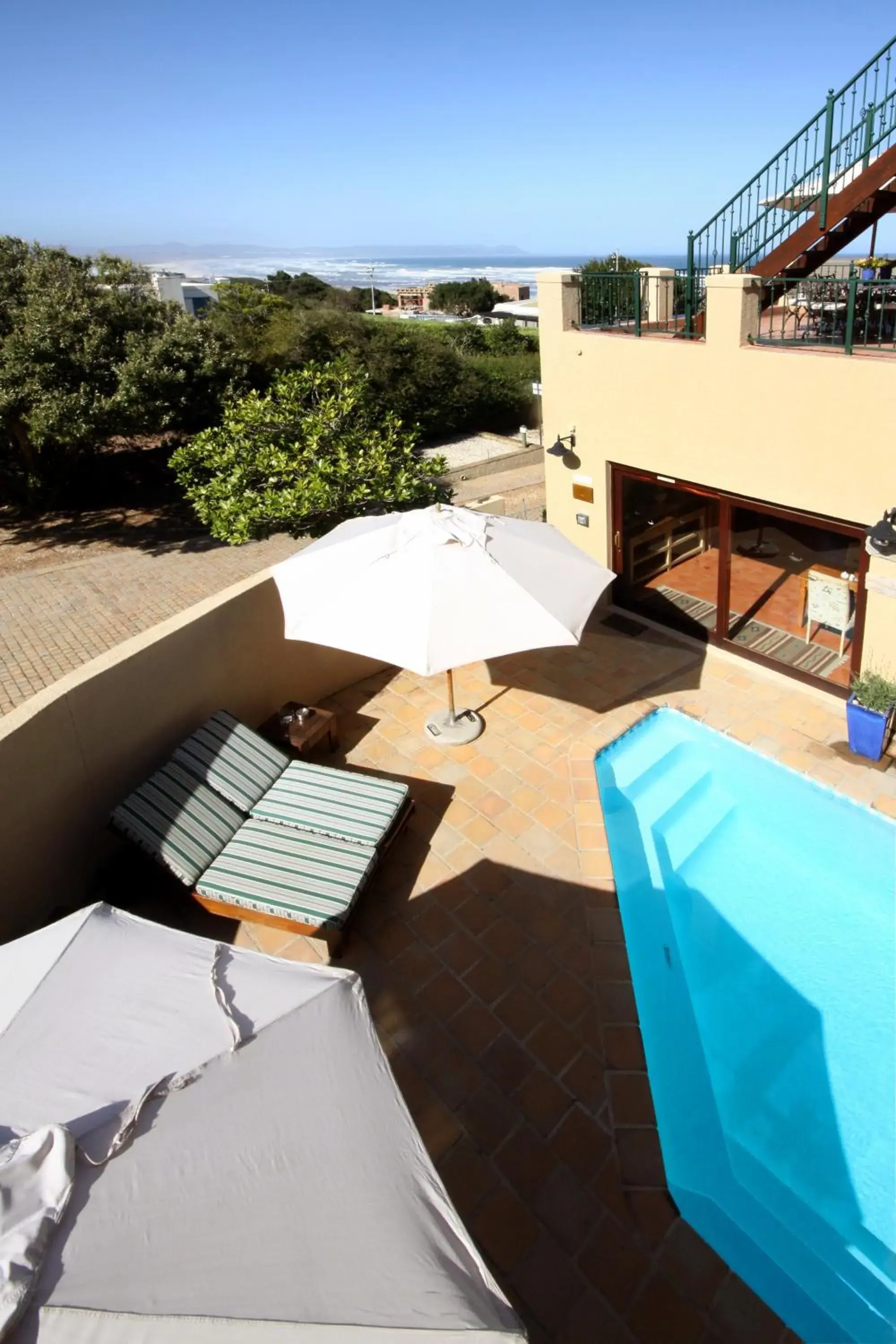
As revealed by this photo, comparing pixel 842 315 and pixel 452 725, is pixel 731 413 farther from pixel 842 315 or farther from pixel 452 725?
pixel 452 725

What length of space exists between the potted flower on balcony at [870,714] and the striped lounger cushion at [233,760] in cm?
614

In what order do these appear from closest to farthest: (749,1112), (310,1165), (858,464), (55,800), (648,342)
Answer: (310,1165), (749,1112), (55,800), (858,464), (648,342)

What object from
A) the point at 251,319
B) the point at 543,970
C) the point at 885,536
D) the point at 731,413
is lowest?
the point at 543,970

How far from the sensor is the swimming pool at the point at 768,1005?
4.66 metres

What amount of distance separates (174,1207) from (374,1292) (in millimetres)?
763

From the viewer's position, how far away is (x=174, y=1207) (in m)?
2.64

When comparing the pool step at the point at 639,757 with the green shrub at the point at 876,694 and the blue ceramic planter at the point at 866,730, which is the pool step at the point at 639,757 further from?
the green shrub at the point at 876,694

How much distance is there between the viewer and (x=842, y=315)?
8.78m

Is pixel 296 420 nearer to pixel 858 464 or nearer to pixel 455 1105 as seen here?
pixel 858 464

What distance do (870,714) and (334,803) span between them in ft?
18.7

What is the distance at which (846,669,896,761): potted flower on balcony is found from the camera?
7.92 m

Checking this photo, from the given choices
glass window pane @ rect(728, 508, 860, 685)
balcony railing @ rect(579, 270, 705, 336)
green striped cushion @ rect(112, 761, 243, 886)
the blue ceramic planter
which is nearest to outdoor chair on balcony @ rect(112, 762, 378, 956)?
green striped cushion @ rect(112, 761, 243, 886)

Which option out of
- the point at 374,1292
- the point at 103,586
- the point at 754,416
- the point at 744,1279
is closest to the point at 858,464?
the point at 754,416

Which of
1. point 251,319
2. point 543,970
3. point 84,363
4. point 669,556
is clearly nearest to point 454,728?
point 543,970
